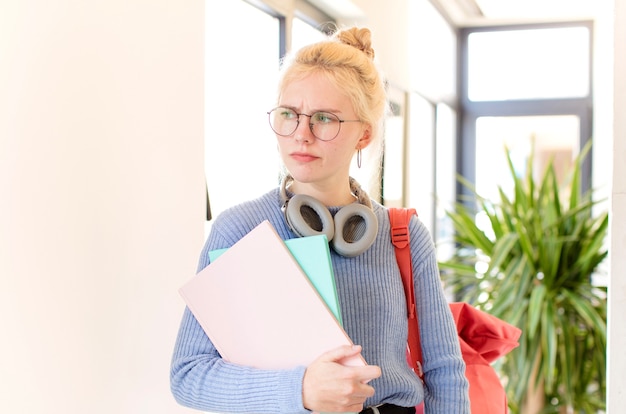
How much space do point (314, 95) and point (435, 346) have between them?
1.57 ft

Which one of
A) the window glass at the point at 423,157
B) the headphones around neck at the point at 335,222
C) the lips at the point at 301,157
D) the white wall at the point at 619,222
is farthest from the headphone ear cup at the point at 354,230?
the window glass at the point at 423,157

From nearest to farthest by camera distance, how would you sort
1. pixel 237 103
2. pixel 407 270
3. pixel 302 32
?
pixel 407 270 → pixel 237 103 → pixel 302 32

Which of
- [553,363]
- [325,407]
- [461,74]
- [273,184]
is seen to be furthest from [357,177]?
[461,74]

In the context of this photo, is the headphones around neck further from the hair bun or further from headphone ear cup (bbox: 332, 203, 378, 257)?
the hair bun

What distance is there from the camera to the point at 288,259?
1.16 metres

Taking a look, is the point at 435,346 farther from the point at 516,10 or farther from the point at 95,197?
the point at 516,10

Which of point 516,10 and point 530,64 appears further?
point 530,64

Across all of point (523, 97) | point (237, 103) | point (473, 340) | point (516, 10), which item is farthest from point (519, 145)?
point (473, 340)

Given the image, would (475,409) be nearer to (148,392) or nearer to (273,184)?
(148,392)

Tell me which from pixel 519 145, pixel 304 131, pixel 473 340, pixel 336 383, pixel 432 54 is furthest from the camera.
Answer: pixel 519 145

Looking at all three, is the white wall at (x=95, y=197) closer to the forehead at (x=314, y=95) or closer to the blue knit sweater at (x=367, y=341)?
the blue knit sweater at (x=367, y=341)

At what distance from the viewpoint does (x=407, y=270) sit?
1.39 metres

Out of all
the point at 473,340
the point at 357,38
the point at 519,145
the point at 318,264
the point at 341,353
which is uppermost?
the point at 519,145

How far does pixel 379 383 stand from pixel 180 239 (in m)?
0.79
